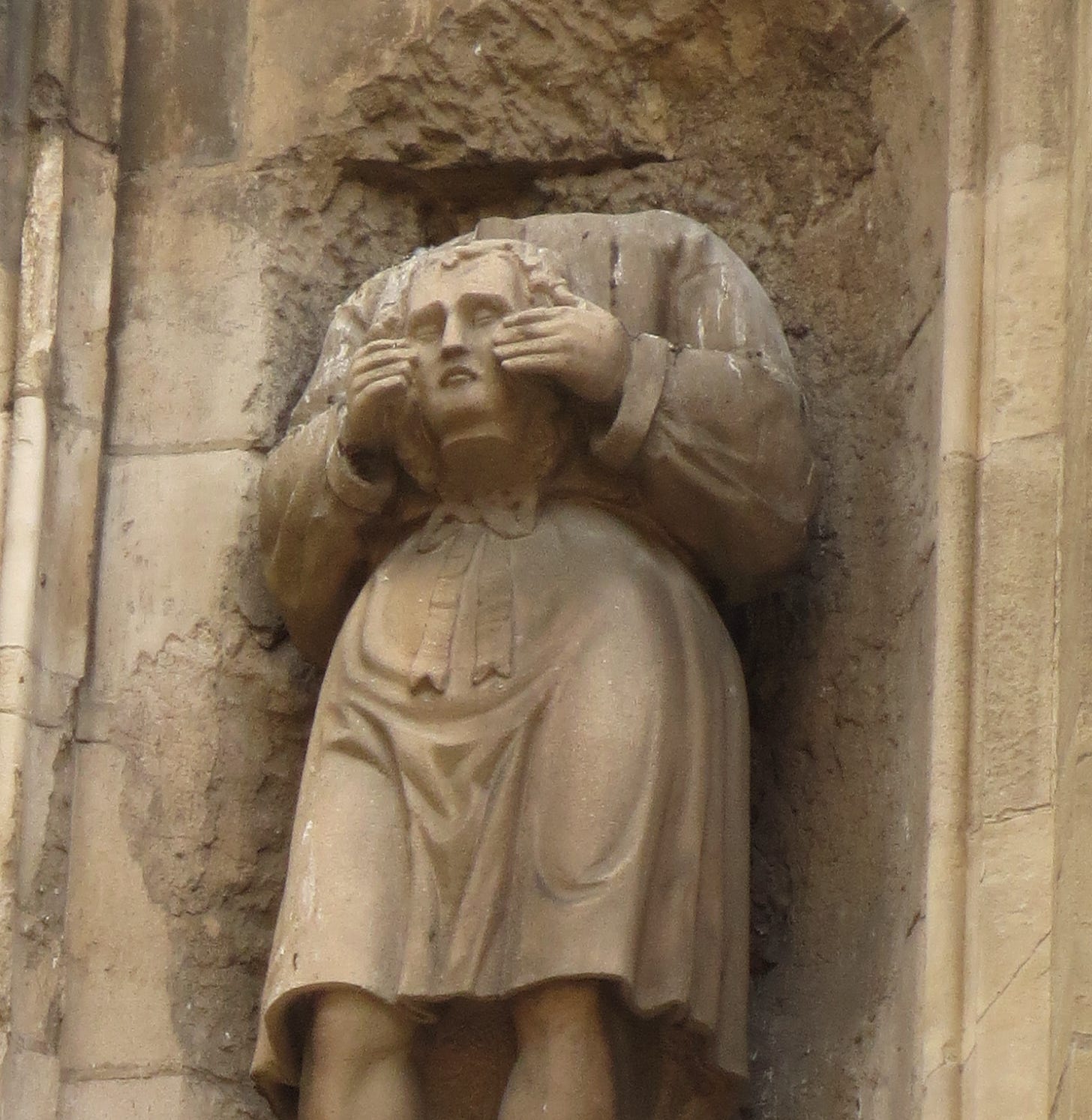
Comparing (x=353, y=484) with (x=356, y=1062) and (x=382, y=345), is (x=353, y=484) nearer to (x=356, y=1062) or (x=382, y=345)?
(x=382, y=345)

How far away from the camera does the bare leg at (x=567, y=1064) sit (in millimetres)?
4184

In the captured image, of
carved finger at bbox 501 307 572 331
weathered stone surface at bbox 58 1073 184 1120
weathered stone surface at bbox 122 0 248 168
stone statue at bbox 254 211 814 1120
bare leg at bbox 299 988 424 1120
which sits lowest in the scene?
weathered stone surface at bbox 58 1073 184 1120

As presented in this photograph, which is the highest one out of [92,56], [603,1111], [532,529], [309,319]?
[92,56]

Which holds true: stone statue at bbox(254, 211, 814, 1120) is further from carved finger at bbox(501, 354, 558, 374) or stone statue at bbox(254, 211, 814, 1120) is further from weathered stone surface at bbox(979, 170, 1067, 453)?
weathered stone surface at bbox(979, 170, 1067, 453)

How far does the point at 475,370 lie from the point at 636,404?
8.4 inches

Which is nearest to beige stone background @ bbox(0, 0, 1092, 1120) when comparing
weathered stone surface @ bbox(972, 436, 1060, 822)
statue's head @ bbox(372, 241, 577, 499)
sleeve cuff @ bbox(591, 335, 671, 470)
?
weathered stone surface @ bbox(972, 436, 1060, 822)

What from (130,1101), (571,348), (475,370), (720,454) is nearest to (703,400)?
(720,454)

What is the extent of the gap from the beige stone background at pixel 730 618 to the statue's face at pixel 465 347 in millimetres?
543

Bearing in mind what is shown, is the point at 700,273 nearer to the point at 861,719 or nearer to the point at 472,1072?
the point at 861,719

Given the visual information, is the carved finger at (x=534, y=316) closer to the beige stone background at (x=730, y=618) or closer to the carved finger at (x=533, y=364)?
the carved finger at (x=533, y=364)

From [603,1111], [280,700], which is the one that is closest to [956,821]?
[603,1111]

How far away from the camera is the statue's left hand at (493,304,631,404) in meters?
4.42

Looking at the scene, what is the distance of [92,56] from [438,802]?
1.43m

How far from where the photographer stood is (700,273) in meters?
4.73
